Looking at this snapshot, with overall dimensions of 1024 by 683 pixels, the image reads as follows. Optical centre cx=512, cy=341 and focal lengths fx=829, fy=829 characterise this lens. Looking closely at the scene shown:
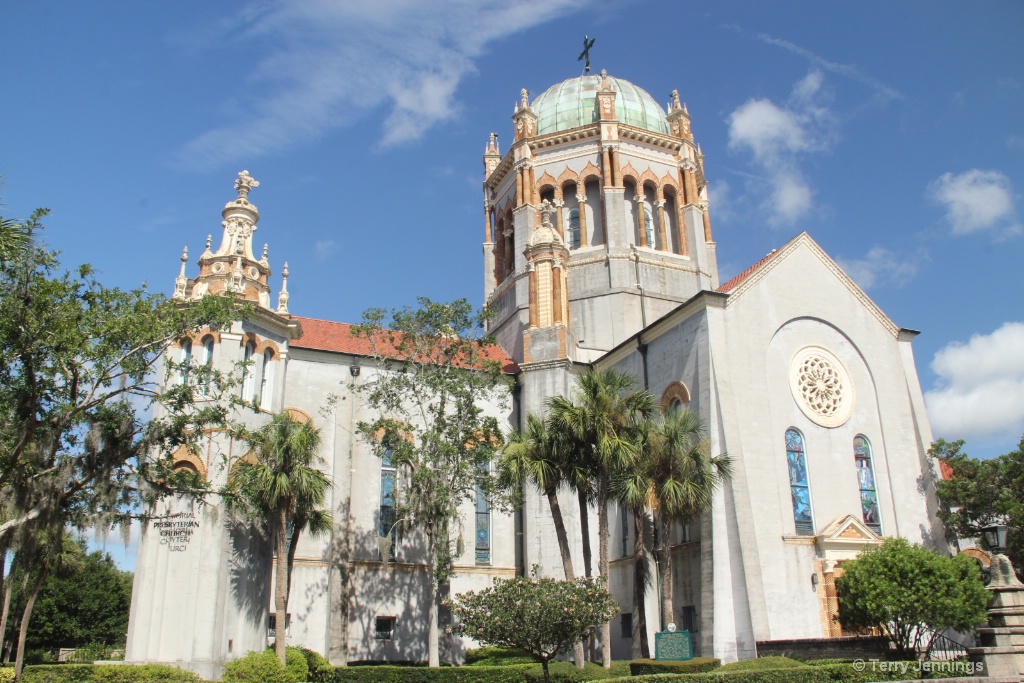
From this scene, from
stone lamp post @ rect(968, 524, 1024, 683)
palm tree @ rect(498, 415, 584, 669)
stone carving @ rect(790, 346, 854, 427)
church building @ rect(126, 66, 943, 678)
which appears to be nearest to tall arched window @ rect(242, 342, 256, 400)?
church building @ rect(126, 66, 943, 678)

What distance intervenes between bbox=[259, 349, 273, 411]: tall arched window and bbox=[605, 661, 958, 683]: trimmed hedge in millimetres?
16005

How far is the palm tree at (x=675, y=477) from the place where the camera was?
78.6 ft

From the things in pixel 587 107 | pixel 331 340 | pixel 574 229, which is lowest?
pixel 331 340

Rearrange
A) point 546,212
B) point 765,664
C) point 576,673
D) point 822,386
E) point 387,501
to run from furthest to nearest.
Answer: point 546,212 → point 387,501 → point 822,386 → point 576,673 → point 765,664

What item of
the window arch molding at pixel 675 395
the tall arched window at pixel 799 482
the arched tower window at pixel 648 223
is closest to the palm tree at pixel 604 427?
the window arch molding at pixel 675 395

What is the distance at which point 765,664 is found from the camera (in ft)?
69.7

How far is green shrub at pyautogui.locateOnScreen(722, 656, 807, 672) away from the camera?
20877 millimetres

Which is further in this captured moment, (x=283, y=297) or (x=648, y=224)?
(x=648, y=224)

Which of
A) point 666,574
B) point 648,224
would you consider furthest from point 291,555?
point 648,224

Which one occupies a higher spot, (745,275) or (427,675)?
(745,275)

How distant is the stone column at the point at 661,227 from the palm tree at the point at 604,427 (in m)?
17.6

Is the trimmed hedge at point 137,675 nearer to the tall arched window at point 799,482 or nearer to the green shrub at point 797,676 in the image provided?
the green shrub at point 797,676

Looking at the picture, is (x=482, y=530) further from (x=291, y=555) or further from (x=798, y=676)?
(x=798, y=676)

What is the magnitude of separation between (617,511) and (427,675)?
10459mm
